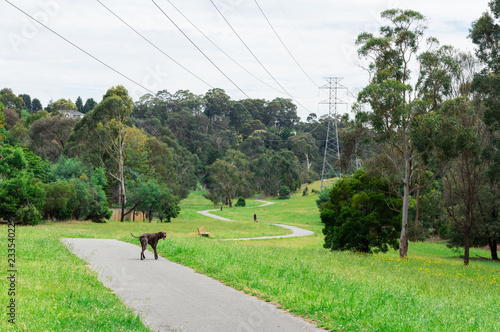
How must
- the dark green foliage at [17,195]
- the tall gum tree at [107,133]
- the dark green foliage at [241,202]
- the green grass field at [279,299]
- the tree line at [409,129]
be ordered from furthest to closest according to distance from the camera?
1. the dark green foliage at [241,202]
2. the tall gum tree at [107,133]
3. the dark green foliage at [17,195]
4. the tree line at [409,129]
5. the green grass field at [279,299]

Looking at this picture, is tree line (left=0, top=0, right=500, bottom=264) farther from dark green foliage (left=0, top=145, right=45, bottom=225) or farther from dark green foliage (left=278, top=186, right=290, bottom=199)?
dark green foliage (left=278, top=186, right=290, bottom=199)

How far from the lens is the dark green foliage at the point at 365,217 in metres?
25.0

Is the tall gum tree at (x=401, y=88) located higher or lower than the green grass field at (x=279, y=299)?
higher

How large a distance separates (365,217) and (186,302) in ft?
59.9

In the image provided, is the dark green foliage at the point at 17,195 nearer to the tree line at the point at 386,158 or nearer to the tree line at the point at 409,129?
the tree line at the point at 386,158

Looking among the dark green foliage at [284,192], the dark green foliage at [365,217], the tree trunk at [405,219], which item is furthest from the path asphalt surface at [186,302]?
the dark green foliage at [284,192]

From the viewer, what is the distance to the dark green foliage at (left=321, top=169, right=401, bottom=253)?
2502cm

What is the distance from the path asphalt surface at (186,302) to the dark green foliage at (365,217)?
→ 14392 mm

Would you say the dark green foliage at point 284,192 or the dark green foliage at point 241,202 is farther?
the dark green foliage at point 284,192

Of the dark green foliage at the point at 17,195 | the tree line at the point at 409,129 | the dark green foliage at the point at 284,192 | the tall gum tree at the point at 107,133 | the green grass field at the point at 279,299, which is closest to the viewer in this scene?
the green grass field at the point at 279,299

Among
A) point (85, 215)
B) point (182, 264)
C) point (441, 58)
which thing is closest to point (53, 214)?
point (85, 215)

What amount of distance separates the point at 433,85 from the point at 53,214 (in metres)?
35.6

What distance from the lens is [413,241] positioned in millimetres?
43156

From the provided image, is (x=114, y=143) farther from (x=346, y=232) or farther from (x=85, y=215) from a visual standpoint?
(x=346, y=232)
